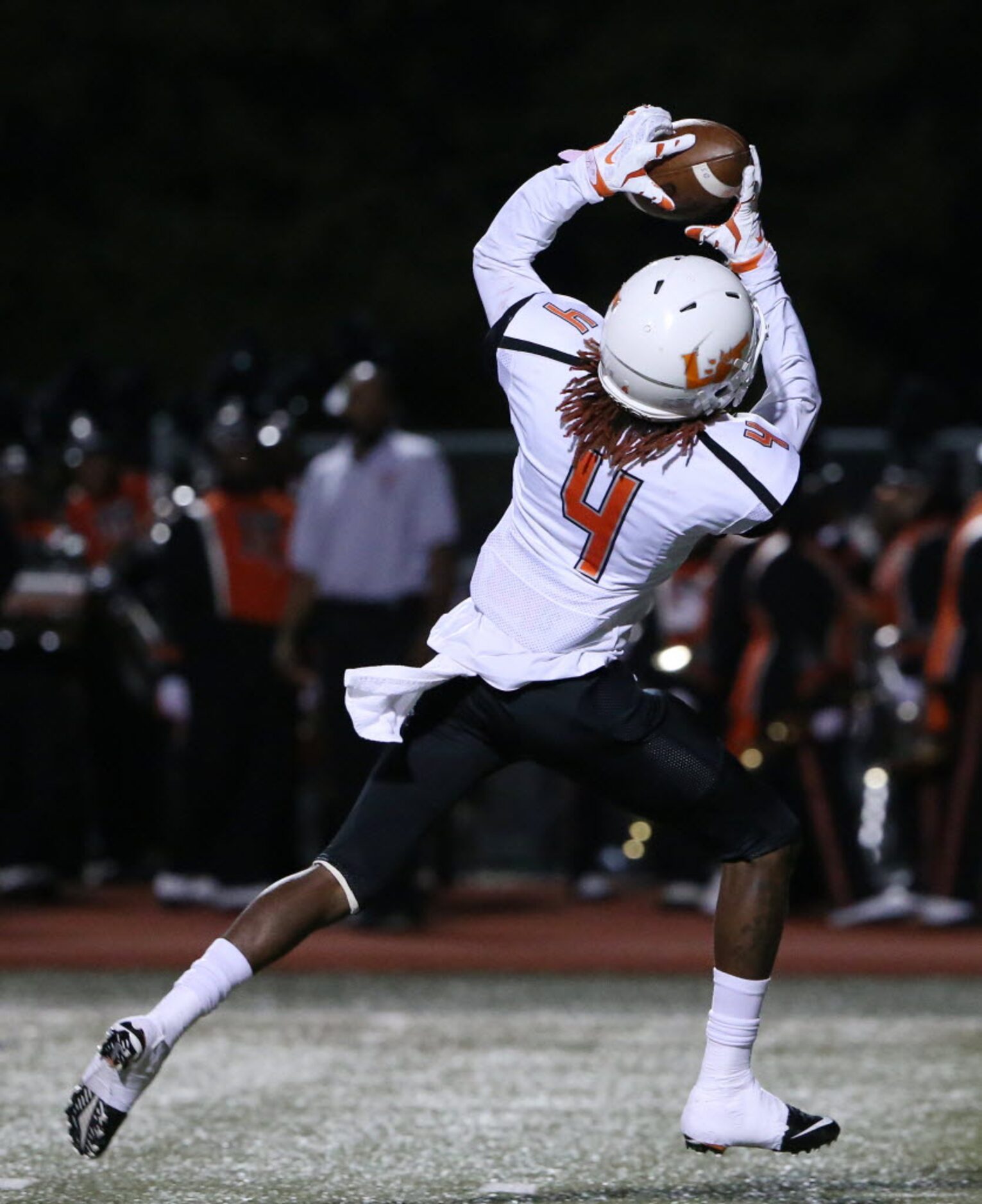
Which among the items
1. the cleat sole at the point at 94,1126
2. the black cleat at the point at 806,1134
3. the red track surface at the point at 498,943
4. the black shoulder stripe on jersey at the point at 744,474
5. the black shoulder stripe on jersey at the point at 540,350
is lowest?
the red track surface at the point at 498,943

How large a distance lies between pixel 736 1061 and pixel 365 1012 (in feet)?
9.98

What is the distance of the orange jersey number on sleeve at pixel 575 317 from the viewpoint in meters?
5.46

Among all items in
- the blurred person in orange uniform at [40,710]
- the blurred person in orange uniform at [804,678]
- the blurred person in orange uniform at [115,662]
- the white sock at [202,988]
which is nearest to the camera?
the white sock at [202,988]

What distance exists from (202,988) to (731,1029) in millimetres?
1113

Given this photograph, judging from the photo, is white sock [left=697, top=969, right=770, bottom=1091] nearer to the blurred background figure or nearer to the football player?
the football player

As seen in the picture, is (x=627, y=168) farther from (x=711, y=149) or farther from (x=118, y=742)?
(x=118, y=742)

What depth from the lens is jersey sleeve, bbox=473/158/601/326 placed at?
5.55 m

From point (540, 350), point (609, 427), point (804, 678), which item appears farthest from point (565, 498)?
point (804, 678)

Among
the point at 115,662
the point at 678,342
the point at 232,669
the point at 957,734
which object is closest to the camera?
the point at 678,342

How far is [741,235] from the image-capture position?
5543 mm

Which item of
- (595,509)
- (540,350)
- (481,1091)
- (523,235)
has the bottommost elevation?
(481,1091)

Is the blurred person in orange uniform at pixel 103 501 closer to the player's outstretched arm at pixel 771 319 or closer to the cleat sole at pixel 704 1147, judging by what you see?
the player's outstretched arm at pixel 771 319

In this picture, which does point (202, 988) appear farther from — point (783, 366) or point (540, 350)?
point (783, 366)

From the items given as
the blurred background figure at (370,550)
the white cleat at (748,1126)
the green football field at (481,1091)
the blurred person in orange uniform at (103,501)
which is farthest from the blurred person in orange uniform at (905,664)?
the white cleat at (748,1126)
